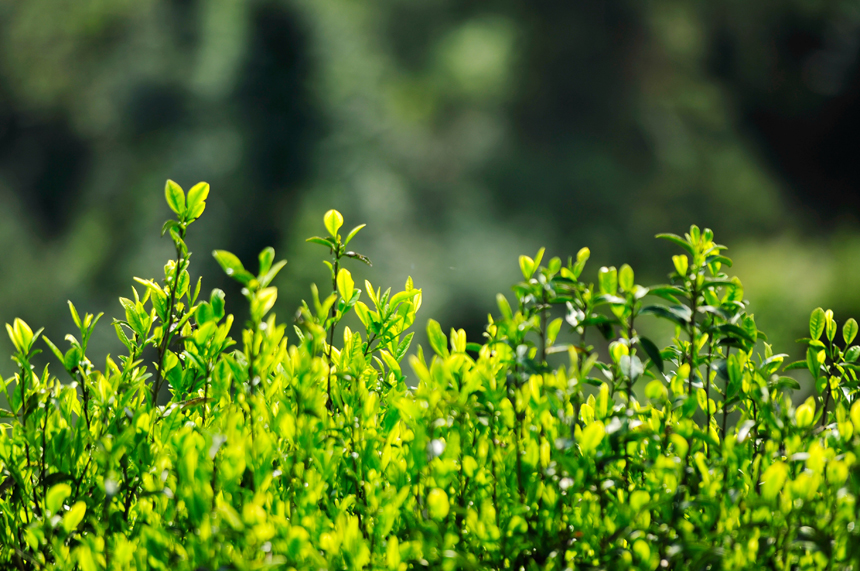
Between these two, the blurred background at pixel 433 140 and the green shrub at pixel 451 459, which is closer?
the green shrub at pixel 451 459

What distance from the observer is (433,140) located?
27.6 ft

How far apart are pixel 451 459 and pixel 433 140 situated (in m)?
7.78

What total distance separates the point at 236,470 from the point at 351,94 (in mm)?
7457

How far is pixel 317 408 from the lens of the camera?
38.6 inches

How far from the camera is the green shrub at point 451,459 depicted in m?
0.89

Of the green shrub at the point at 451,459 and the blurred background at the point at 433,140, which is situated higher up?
the blurred background at the point at 433,140

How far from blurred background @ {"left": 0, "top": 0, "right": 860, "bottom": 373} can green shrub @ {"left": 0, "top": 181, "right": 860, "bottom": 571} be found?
482 centimetres

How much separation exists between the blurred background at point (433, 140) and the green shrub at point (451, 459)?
4825mm

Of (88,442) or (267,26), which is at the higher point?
(267,26)

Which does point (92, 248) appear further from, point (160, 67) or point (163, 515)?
point (163, 515)

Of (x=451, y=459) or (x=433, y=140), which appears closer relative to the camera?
(x=451, y=459)

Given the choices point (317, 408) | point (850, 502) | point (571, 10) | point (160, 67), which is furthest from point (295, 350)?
point (571, 10)

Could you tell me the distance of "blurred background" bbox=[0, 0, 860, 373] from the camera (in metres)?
6.86

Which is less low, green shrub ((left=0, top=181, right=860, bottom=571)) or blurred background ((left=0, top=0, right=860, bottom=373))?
blurred background ((left=0, top=0, right=860, bottom=373))
